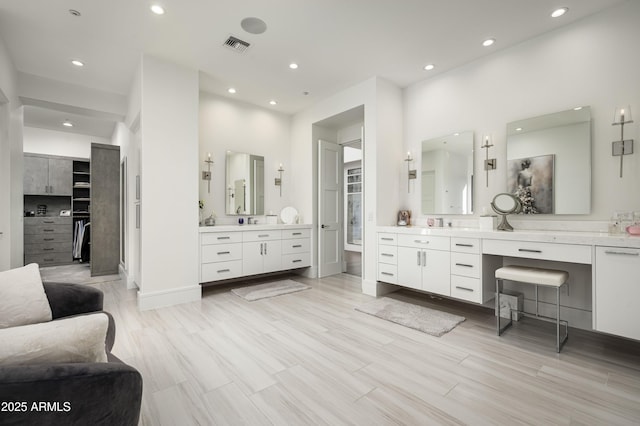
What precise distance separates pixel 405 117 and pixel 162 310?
4.21m

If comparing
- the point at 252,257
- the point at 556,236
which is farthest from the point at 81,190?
the point at 556,236

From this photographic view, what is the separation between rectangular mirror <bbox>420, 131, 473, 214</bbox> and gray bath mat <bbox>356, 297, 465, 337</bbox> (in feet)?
4.34

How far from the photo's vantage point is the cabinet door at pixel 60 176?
6.40 meters

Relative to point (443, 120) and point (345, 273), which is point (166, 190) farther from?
point (443, 120)

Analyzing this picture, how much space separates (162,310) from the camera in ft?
11.1

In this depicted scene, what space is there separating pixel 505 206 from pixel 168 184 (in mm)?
3955

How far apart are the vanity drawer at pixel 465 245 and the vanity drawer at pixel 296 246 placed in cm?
255

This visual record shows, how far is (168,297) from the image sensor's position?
355cm

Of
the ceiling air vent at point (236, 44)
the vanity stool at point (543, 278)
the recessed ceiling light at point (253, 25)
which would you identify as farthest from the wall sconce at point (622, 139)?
the ceiling air vent at point (236, 44)

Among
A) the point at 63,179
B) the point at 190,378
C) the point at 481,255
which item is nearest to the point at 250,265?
the point at 190,378

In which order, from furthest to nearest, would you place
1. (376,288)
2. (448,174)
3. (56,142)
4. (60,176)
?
(56,142) → (60,176) → (376,288) → (448,174)

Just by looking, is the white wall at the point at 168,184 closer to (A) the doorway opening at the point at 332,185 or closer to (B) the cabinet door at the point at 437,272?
(A) the doorway opening at the point at 332,185

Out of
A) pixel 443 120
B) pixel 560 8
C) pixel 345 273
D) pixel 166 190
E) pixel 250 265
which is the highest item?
pixel 560 8

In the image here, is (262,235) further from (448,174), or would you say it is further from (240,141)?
(448,174)
